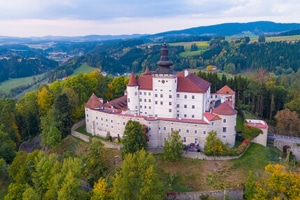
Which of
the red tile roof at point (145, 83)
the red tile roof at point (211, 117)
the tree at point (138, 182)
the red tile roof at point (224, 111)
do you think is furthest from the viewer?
the red tile roof at point (145, 83)

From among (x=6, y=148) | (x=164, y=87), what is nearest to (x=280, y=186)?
(x=164, y=87)

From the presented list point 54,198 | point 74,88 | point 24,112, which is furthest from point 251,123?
point 24,112

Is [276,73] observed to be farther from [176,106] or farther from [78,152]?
[78,152]

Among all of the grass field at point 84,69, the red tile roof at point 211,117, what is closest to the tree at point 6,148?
the red tile roof at point 211,117

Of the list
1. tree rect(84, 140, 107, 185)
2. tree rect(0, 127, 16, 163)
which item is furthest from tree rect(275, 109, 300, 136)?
tree rect(0, 127, 16, 163)

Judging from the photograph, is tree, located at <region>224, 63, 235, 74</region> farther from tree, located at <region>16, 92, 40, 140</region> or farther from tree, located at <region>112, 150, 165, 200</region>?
tree, located at <region>112, 150, 165, 200</region>

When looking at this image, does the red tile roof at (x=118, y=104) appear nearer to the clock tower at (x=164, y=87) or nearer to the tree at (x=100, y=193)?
the clock tower at (x=164, y=87)

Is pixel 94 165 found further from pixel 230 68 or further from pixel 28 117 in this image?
pixel 230 68
